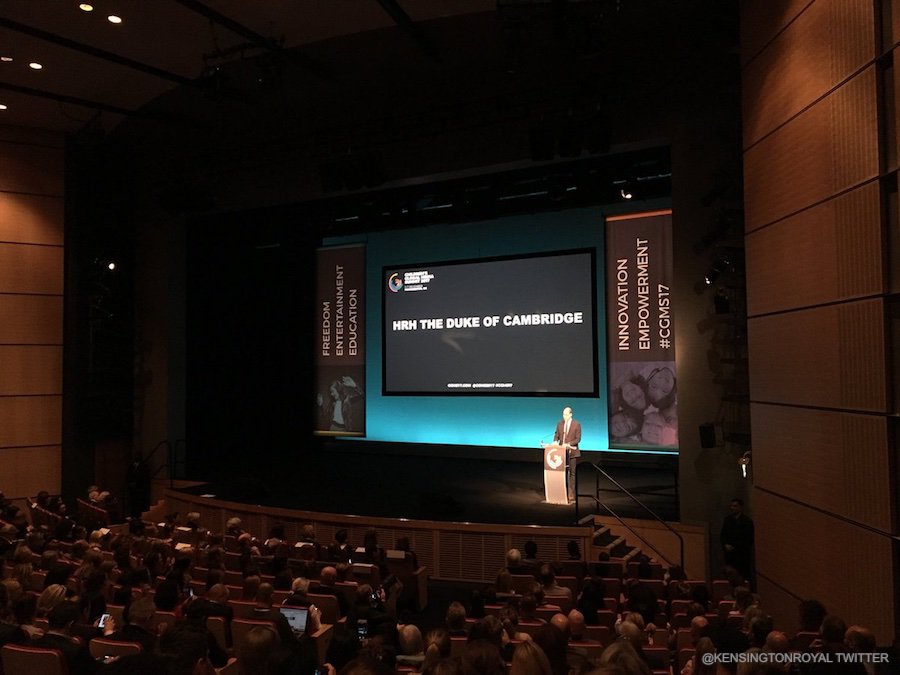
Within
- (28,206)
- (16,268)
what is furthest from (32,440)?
(28,206)

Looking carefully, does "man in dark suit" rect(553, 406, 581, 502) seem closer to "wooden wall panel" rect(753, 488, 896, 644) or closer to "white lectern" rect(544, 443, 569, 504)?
"white lectern" rect(544, 443, 569, 504)

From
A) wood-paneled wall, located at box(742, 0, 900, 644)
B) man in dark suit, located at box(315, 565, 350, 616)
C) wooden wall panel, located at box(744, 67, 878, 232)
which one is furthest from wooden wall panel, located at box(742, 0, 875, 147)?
man in dark suit, located at box(315, 565, 350, 616)

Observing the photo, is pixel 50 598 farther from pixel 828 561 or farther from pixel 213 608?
pixel 828 561

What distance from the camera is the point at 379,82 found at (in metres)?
9.39

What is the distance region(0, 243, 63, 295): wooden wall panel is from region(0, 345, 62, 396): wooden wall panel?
38.0 inches

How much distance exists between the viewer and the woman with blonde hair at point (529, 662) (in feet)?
6.66

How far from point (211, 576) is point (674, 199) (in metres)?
6.77

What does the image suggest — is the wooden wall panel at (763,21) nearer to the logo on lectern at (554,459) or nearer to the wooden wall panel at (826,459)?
the wooden wall panel at (826,459)

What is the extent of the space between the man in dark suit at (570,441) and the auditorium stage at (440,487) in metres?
0.33

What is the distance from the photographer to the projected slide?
11625mm

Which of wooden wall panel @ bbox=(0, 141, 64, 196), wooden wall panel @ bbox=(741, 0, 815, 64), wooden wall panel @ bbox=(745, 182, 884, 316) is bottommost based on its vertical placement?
wooden wall panel @ bbox=(745, 182, 884, 316)

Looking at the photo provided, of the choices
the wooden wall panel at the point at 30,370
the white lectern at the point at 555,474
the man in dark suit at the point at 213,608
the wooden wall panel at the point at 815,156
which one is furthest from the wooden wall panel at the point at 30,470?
the wooden wall panel at the point at 815,156

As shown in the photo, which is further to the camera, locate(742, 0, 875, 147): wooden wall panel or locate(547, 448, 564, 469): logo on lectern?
locate(547, 448, 564, 469): logo on lectern

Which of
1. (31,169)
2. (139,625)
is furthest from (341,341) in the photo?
(139,625)
